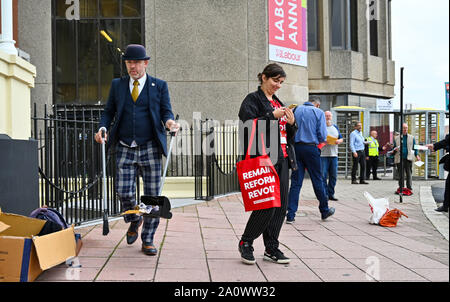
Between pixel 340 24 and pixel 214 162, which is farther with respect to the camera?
pixel 340 24

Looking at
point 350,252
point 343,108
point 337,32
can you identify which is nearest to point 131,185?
point 350,252

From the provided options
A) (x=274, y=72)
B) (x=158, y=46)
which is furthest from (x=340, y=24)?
(x=274, y=72)

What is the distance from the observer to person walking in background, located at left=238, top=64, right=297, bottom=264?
4.53 m

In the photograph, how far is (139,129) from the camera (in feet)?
15.5

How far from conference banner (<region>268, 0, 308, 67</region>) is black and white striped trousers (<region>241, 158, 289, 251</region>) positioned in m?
10.8

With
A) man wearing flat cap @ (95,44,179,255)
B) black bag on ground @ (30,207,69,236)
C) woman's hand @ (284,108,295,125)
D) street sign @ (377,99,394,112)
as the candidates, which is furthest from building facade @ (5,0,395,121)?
black bag on ground @ (30,207,69,236)

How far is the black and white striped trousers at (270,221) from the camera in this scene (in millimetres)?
4527

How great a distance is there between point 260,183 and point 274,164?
0.89ft

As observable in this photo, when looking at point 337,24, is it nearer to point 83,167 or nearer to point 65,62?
point 65,62

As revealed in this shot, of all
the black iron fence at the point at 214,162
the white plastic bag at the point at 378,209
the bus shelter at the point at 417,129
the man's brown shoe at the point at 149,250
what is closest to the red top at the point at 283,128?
the man's brown shoe at the point at 149,250

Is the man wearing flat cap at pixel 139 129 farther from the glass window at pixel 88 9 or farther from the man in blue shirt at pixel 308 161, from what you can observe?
the glass window at pixel 88 9

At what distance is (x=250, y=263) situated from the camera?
4.53m
